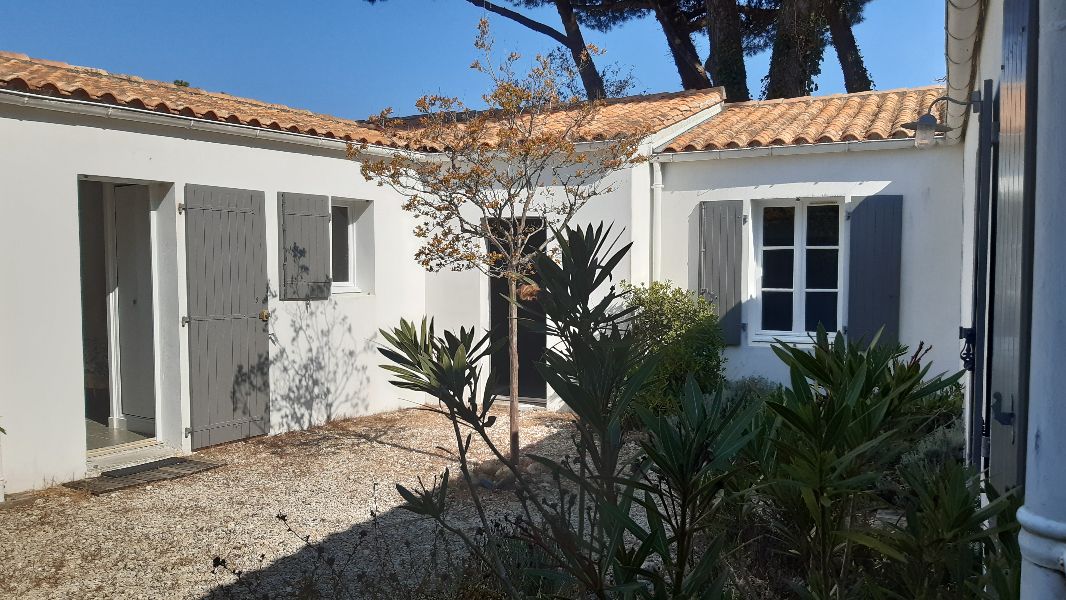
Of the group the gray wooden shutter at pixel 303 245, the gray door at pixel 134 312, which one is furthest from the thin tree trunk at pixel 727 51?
the gray door at pixel 134 312

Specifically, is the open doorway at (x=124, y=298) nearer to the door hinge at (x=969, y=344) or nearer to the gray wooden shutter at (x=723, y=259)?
the gray wooden shutter at (x=723, y=259)

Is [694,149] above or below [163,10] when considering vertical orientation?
below

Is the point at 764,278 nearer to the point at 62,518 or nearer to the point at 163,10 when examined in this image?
the point at 62,518

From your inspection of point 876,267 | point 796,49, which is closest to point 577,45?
point 796,49

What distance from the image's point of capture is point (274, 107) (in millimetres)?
9898

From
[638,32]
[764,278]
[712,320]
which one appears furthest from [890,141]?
[638,32]

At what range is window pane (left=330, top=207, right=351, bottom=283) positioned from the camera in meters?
9.48

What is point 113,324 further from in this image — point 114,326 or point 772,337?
point 772,337

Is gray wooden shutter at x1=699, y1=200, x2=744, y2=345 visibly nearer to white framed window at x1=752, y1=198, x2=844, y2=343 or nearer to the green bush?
the green bush

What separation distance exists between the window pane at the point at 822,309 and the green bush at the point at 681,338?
100cm

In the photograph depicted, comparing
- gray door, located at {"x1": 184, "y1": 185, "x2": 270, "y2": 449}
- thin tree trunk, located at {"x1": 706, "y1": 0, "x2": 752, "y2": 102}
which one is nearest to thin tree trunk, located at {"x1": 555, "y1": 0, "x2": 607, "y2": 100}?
thin tree trunk, located at {"x1": 706, "y1": 0, "x2": 752, "y2": 102}

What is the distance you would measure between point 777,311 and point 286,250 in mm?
5145

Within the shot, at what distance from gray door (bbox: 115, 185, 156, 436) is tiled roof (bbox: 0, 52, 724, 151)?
1.03 metres

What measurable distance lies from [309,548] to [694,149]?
5975 millimetres
